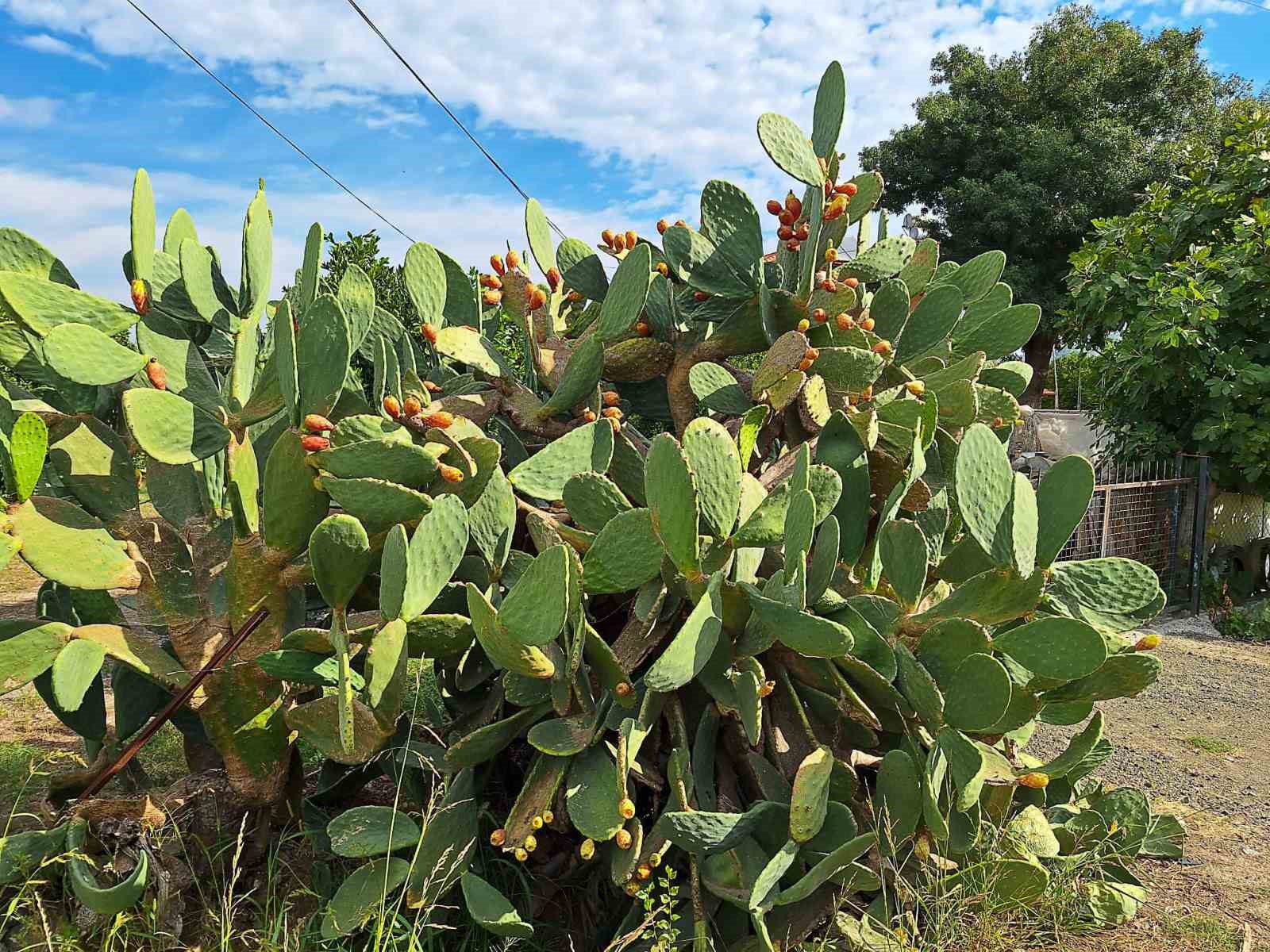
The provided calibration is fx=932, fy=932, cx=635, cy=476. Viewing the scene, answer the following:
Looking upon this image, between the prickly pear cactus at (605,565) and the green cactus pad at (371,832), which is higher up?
the prickly pear cactus at (605,565)

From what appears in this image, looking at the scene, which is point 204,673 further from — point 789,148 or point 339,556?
point 789,148

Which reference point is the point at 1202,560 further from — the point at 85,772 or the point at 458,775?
the point at 85,772

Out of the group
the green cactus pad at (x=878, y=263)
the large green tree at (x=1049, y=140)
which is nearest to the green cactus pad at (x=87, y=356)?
the green cactus pad at (x=878, y=263)

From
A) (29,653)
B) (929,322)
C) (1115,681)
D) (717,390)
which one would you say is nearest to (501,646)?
(717,390)

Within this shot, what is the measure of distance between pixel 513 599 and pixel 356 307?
95 cm

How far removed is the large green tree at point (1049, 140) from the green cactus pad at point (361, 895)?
1808cm

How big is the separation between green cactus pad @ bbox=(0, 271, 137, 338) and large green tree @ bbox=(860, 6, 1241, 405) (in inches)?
709

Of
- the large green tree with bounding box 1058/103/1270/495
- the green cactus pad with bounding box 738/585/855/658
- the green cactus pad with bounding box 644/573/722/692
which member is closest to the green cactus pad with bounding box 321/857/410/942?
the green cactus pad with bounding box 644/573/722/692

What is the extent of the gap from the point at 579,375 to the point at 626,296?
0.69 feet

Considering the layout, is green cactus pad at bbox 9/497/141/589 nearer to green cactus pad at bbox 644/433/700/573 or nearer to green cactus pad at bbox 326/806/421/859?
green cactus pad at bbox 326/806/421/859

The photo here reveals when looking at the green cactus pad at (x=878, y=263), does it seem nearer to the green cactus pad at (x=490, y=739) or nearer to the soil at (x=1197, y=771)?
the green cactus pad at (x=490, y=739)

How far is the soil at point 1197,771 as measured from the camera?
253 centimetres

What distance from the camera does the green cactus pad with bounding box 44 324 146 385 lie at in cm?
183

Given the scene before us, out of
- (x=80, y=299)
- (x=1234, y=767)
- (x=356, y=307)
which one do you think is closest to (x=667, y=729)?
(x=356, y=307)
